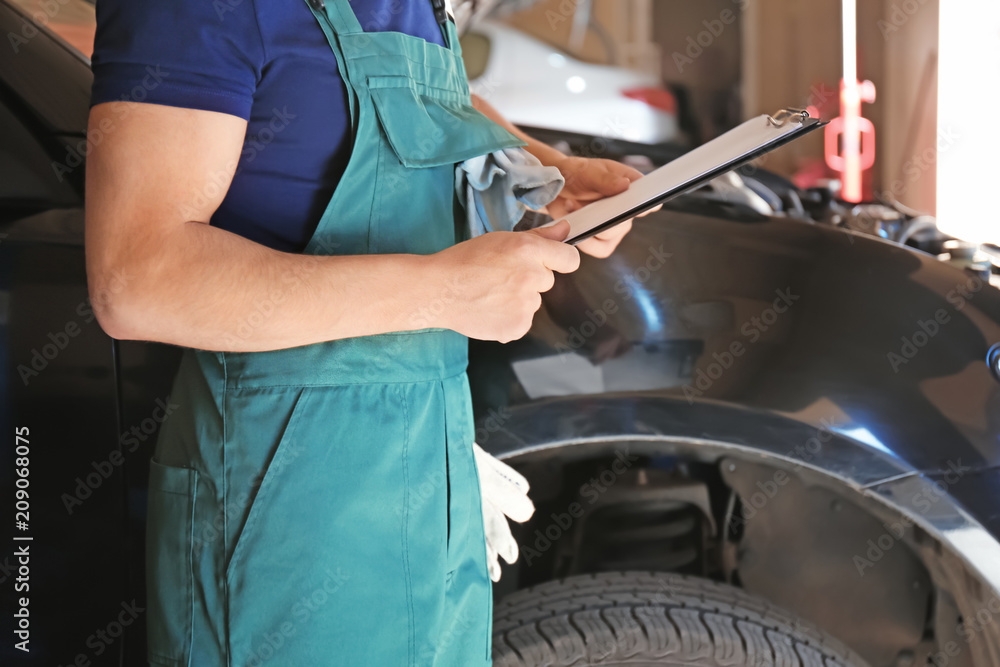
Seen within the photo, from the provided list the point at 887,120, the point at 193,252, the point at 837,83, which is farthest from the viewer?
the point at 837,83

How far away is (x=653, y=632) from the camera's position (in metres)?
0.94

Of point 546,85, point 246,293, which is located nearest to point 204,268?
point 246,293

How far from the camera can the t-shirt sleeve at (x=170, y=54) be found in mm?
538

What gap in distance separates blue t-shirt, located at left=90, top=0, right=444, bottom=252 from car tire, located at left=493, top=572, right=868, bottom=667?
1.90 ft

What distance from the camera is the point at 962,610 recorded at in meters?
0.94

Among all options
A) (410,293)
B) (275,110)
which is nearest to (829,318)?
(410,293)

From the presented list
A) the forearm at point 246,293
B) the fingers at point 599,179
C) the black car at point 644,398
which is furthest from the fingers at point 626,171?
the forearm at point 246,293

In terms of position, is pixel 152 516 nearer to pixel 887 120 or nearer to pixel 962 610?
pixel 962 610

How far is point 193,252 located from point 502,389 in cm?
45

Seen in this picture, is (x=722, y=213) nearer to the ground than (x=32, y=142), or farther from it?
nearer to the ground

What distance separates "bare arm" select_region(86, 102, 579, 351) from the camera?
540mm

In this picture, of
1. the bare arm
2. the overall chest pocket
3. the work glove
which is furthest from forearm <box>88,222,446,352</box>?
the work glove

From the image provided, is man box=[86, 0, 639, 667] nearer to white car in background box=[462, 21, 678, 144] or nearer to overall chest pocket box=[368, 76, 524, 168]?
overall chest pocket box=[368, 76, 524, 168]

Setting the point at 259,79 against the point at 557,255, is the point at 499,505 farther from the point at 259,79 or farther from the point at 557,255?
the point at 259,79
